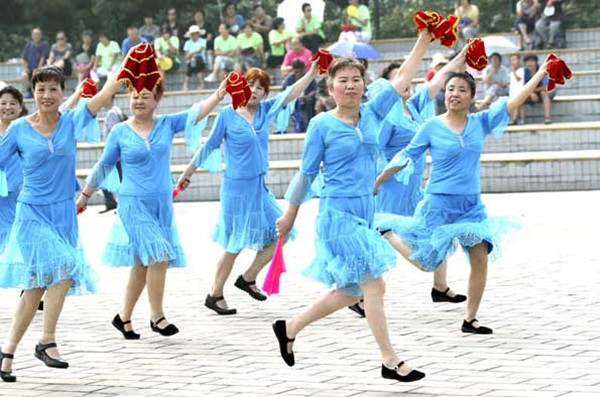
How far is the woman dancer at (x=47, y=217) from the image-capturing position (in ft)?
29.0

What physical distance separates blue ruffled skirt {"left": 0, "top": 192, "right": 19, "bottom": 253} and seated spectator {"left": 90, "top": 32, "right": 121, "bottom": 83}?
Result: 1575 cm

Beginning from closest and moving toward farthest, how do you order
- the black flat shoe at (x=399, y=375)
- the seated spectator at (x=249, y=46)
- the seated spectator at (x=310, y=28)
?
the black flat shoe at (x=399, y=375) < the seated spectator at (x=310, y=28) < the seated spectator at (x=249, y=46)

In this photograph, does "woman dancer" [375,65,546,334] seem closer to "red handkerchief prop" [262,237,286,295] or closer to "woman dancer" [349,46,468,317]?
"woman dancer" [349,46,468,317]

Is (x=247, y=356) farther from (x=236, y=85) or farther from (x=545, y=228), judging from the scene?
(x=545, y=228)

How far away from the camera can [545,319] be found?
32.8 feet

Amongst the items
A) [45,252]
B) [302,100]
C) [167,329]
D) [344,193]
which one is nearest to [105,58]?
[302,100]

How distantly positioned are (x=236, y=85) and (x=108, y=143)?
3.27 feet

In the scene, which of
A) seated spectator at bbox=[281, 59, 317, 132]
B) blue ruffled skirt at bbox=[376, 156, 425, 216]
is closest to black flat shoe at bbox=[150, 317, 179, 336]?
blue ruffled skirt at bbox=[376, 156, 425, 216]

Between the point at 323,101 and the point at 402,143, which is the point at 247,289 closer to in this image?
the point at 402,143

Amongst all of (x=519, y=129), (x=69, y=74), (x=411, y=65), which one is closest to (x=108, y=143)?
(x=411, y=65)

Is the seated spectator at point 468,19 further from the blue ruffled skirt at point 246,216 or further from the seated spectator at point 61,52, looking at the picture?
the blue ruffled skirt at point 246,216

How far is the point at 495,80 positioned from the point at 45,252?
49.1 feet

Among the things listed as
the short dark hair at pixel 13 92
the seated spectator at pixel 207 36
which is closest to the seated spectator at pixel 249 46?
the seated spectator at pixel 207 36

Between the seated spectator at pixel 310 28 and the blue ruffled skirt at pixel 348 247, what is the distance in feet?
55.9
